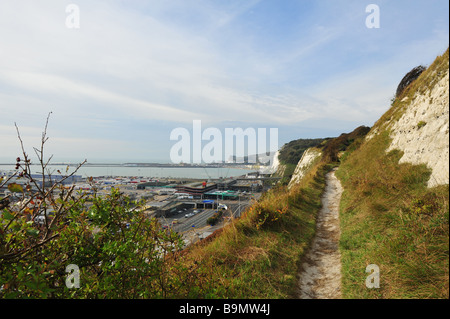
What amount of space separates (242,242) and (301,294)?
7.60 feet

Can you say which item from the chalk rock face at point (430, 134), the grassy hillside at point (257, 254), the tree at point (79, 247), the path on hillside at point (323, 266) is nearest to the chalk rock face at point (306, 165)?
the chalk rock face at point (430, 134)

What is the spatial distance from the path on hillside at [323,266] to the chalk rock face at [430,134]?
11.1 feet

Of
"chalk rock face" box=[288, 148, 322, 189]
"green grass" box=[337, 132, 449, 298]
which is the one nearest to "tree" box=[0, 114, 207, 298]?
"green grass" box=[337, 132, 449, 298]

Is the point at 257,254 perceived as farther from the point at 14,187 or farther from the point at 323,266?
the point at 14,187

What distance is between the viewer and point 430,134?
831 cm

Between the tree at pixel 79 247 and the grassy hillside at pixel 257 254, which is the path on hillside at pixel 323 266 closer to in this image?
the grassy hillside at pixel 257 254

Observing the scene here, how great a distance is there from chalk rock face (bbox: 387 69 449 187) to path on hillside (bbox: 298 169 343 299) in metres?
3.39

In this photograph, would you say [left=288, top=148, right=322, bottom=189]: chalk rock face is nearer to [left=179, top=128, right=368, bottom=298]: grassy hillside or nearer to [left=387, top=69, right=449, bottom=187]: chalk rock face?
[left=387, top=69, right=449, bottom=187]: chalk rock face

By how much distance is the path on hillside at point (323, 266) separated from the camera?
4.49 m

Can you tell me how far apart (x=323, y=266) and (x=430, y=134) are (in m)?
7.45

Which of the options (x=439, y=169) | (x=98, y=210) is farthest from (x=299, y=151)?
(x=98, y=210)

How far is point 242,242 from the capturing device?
21.2 ft

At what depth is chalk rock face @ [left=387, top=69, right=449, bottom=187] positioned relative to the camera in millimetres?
6406

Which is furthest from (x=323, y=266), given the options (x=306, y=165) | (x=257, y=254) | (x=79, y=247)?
(x=306, y=165)
